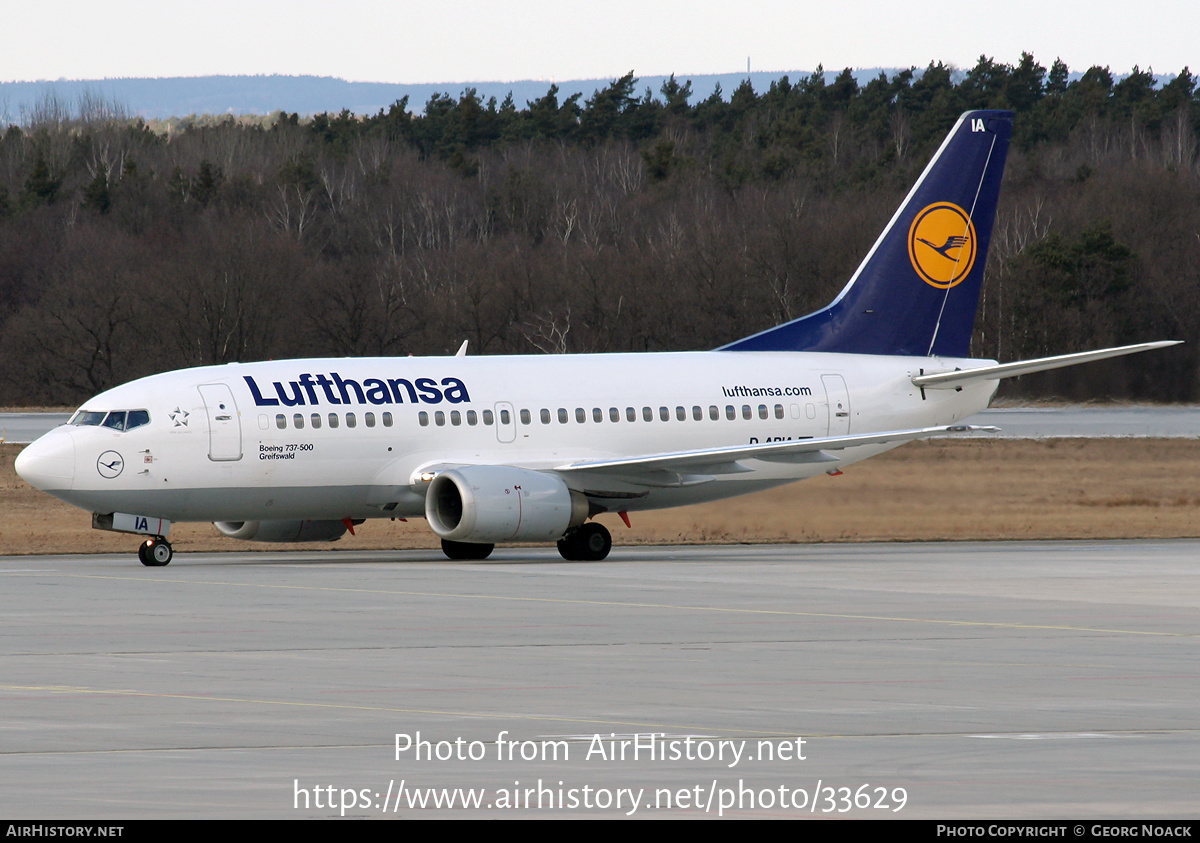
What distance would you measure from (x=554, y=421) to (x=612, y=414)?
1237mm

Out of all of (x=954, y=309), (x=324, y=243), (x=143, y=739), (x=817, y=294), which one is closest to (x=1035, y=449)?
(x=954, y=309)

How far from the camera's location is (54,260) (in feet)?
368

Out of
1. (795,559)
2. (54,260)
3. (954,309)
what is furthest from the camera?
(54,260)

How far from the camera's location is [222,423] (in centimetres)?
3212

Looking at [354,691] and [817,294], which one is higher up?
[817,294]

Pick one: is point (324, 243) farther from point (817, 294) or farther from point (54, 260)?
point (817, 294)

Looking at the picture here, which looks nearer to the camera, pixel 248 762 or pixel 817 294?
pixel 248 762

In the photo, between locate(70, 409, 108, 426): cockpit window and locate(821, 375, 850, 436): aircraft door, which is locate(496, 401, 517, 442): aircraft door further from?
locate(70, 409, 108, 426): cockpit window

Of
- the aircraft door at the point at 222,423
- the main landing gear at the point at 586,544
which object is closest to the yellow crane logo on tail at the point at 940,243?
the main landing gear at the point at 586,544

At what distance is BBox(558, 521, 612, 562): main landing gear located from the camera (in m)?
34.1

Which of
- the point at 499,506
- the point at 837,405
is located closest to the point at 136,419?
the point at 499,506

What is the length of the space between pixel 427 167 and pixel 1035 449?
3403 inches

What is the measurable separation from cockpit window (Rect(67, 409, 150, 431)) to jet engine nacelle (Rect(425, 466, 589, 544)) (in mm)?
5043

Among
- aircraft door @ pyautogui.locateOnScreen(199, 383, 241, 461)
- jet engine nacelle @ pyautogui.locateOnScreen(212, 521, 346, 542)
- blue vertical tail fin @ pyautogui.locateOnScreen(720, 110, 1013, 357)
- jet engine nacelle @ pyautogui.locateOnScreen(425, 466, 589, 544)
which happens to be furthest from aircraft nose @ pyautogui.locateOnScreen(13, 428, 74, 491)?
blue vertical tail fin @ pyautogui.locateOnScreen(720, 110, 1013, 357)
